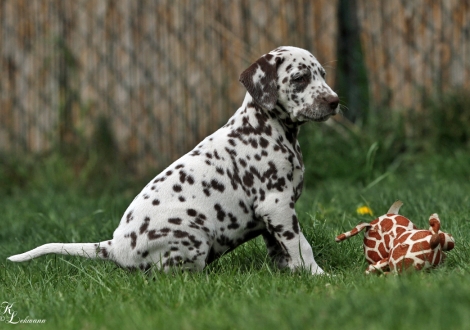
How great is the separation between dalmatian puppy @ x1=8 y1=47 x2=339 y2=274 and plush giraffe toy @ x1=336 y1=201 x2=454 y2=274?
0.35 m

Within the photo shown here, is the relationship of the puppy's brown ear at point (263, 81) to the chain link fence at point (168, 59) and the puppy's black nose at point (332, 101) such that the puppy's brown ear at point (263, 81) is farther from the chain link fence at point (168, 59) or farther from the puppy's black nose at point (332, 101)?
the chain link fence at point (168, 59)

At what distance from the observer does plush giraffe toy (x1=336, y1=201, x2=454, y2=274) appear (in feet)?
12.6

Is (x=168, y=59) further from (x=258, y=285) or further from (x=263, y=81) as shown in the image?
(x=258, y=285)

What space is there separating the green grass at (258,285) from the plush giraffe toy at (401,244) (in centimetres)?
10

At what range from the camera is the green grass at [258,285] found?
110 inches

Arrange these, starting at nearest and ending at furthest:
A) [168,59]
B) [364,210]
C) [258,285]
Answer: [258,285], [364,210], [168,59]

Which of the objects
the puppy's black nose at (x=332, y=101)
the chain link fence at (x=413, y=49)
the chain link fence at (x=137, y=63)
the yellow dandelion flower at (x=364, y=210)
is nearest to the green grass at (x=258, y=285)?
the yellow dandelion flower at (x=364, y=210)

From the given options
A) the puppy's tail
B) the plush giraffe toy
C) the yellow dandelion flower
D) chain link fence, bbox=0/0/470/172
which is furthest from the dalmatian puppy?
chain link fence, bbox=0/0/470/172

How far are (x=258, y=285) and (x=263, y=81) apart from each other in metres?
1.34

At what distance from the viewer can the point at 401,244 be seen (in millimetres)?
3967

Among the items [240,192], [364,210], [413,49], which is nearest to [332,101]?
[240,192]

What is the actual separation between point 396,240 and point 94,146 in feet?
19.8

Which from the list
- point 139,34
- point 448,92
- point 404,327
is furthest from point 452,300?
point 139,34

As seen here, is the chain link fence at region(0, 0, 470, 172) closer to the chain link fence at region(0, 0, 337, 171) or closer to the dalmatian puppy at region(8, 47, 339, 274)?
the chain link fence at region(0, 0, 337, 171)
